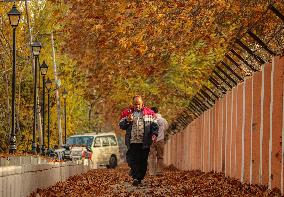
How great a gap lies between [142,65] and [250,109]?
9.07 meters

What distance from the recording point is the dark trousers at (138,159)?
17.5m

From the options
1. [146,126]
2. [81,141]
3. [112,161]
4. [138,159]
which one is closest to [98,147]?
[81,141]

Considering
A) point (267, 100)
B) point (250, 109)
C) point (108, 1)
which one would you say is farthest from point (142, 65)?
point (267, 100)

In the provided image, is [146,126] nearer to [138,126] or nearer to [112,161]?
[138,126]

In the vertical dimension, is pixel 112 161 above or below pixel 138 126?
below

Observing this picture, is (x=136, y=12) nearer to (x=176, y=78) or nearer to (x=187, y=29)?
(x=187, y=29)

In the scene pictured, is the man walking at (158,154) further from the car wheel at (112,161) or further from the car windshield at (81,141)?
the car wheel at (112,161)

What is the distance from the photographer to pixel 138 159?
17625 millimetres

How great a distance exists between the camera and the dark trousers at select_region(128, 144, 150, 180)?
688 inches

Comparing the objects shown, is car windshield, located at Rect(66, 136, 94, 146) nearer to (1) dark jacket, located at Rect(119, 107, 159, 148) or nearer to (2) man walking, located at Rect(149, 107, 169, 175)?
(2) man walking, located at Rect(149, 107, 169, 175)

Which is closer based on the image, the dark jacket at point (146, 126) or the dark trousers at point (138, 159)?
the dark jacket at point (146, 126)

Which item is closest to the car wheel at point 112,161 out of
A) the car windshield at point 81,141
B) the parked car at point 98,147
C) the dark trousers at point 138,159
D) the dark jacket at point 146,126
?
the parked car at point 98,147

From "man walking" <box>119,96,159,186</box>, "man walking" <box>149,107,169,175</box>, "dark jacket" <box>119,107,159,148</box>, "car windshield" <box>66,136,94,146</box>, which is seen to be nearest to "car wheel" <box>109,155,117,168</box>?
"car windshield" <box>66,136,94,146</box>

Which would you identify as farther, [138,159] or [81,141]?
[81,141]
